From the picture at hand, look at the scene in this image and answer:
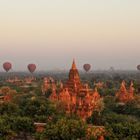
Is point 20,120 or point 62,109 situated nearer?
point 20,120

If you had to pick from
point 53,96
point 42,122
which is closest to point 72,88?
point 53,96

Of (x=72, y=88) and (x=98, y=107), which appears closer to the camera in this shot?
(x=98, y=107)

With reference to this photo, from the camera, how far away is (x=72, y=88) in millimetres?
87500

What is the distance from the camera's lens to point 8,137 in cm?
4712

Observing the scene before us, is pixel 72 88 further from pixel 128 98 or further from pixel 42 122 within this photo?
pixel 42 122

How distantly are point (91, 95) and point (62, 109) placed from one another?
6.63 metres

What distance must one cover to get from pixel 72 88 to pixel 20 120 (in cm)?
3581

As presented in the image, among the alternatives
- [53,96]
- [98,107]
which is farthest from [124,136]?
[53,96]

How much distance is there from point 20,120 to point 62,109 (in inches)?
814

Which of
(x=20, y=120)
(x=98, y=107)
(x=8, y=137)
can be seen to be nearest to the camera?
(x=8, y=137)

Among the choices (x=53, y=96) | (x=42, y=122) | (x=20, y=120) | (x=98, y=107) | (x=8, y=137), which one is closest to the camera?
(x=8, y=137)

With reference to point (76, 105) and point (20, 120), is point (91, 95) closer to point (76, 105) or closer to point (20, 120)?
point (76, 105)

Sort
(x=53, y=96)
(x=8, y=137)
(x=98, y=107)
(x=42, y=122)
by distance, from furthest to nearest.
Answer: (x=53, y=96) < (x=98, y=107) < (x=42, y=122) < (x=8, y=137)

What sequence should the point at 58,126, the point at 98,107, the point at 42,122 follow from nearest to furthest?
the point at 58,126
the point at 42,122
the point at 98,107
